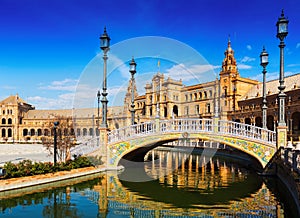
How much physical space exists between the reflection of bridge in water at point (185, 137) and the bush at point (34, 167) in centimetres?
145

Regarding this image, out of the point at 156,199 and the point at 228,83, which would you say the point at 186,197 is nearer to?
the point at 156,199

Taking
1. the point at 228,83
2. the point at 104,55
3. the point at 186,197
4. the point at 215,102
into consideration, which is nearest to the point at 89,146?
the point at 104,55

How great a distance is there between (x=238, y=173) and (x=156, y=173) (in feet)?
16.5

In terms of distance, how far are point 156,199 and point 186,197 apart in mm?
1248

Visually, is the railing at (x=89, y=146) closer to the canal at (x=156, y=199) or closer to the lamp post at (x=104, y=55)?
the lamp post at (x=104, y=55)

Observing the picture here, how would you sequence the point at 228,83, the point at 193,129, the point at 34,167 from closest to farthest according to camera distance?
the point at 34,167
the point at 193,129
the point at 228,83

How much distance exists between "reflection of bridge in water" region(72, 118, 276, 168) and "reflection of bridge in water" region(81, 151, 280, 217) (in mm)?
1417

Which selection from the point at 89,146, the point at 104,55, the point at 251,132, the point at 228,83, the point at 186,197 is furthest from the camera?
the point at 228,83

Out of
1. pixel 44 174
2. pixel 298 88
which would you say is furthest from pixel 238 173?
Result: pixel 298 88

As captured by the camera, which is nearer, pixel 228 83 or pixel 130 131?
pixel 130 131

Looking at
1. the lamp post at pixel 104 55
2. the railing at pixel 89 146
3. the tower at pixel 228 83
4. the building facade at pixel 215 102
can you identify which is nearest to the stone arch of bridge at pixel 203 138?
the railing at pixel 89 146

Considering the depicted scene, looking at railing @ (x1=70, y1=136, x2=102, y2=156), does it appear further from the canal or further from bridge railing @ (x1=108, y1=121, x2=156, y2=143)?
the canal

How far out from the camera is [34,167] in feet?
43.7

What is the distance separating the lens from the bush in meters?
12.4
